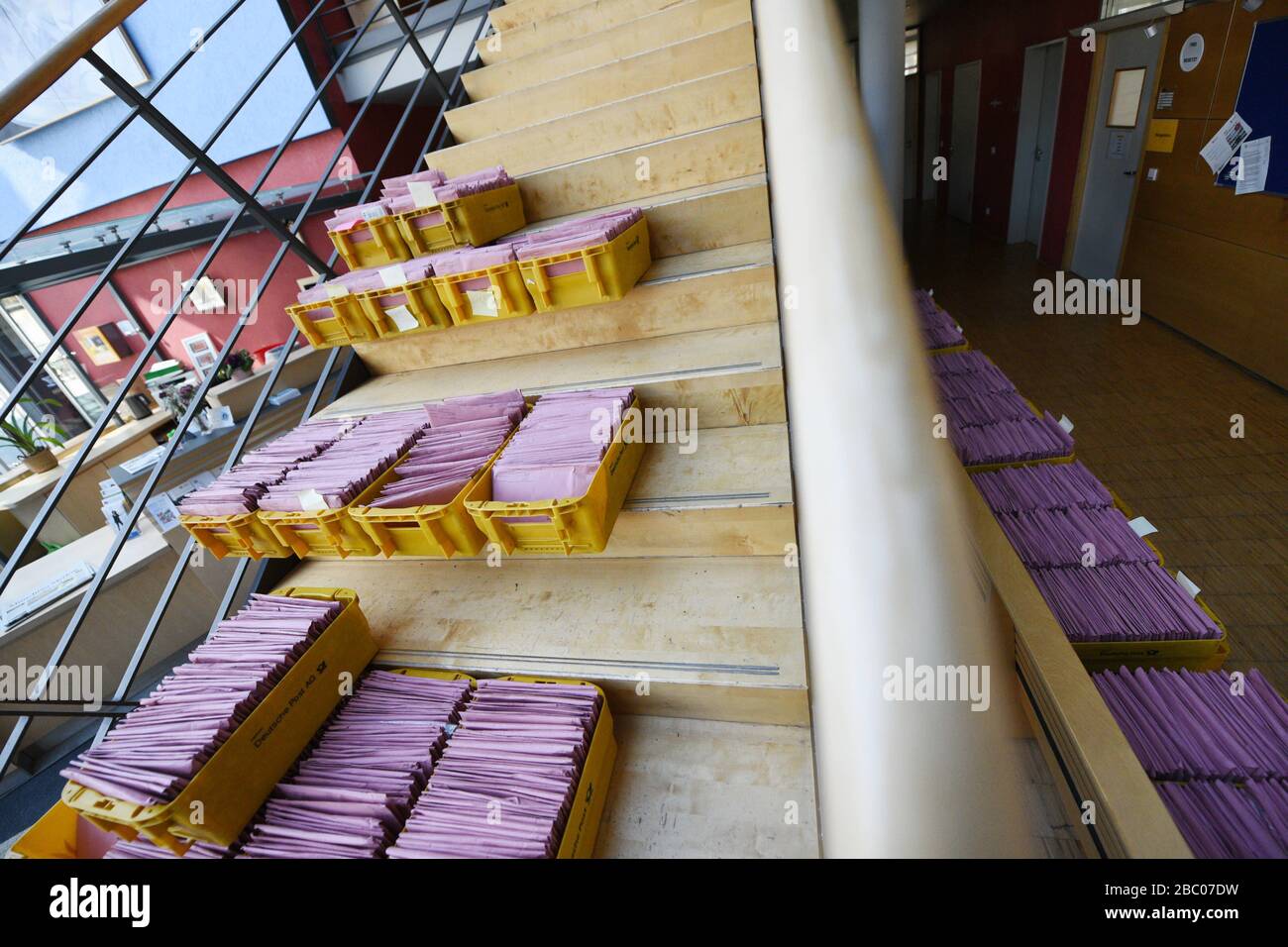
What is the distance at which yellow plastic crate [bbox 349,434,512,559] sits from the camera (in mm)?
1337

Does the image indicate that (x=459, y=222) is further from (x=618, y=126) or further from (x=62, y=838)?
(x=62, y=838)

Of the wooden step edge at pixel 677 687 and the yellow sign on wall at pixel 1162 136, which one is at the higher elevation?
the yellow sign on wall at pixel 1162 136

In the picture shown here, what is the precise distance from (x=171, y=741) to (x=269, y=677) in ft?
0.61

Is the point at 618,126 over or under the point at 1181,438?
over

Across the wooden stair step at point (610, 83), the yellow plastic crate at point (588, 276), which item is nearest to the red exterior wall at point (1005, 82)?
the wooden stair step at point (610, 83)

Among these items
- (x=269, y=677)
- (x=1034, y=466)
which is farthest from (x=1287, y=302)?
(x=269, y=677)

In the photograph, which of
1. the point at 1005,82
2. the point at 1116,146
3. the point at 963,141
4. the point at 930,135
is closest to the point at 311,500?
the point at 1116,146

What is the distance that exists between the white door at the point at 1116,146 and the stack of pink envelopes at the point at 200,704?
6.89m

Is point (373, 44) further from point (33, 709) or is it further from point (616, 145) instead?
point (33, 709)

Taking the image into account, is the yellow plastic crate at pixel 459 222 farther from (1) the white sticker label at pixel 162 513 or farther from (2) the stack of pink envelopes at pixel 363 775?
(1) the white sticker label at pixel 162 513

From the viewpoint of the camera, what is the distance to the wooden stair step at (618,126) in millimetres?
2125

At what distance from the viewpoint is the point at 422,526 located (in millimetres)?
1339

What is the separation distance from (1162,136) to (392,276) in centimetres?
614

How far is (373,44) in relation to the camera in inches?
214
